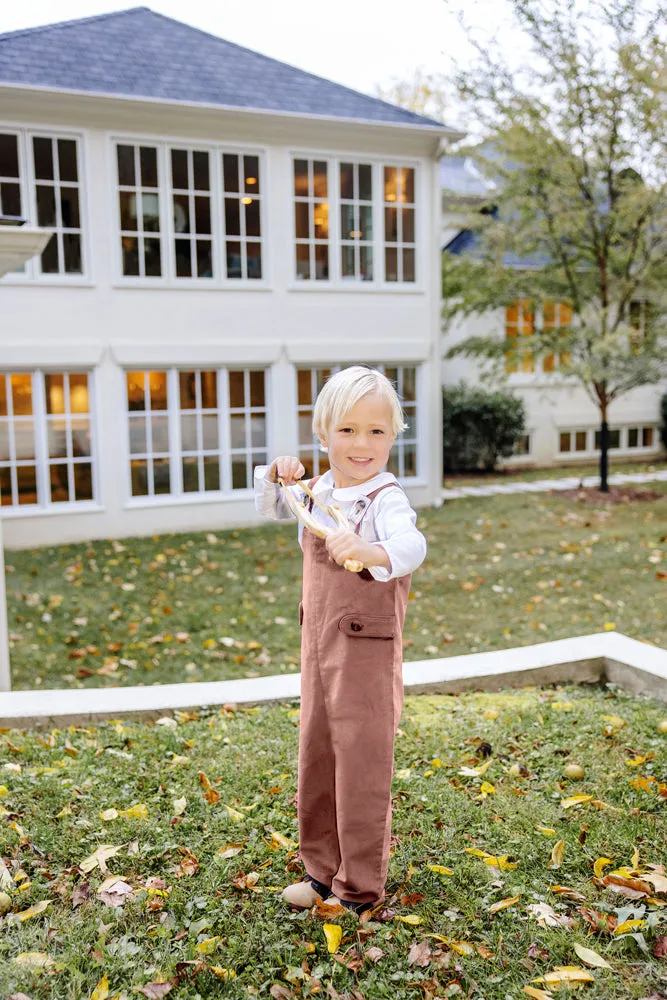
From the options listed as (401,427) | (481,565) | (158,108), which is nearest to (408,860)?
(401,427)

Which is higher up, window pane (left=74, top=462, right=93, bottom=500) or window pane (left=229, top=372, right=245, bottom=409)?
window pane (left=229, top=372, right=245, bottom=409)

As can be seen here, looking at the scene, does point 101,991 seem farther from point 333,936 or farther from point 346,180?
point 346,180

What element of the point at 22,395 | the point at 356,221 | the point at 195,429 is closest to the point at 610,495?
the point at 356,221

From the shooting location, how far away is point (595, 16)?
1175 centimetres

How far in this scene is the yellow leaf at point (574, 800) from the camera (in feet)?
11.3

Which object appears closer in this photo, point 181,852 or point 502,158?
point 181,852

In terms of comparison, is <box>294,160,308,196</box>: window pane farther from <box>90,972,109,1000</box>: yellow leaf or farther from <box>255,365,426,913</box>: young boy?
<box>90,972,109,1000</box>: yellow leaf

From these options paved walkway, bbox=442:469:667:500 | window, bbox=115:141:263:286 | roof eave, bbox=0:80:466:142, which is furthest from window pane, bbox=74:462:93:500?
paved walkway, bbox=442:469:667:500

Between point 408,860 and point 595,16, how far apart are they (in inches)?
477

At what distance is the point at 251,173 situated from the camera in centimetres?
1272

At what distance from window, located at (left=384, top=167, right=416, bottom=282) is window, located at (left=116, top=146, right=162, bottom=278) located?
11.8 feet

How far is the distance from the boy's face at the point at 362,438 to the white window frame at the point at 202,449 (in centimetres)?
1011

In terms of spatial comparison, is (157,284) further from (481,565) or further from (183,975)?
(183,975)

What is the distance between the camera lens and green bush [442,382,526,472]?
1733 centimetres
